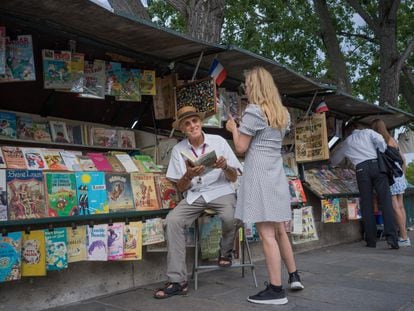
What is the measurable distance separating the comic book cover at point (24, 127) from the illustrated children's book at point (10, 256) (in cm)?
117

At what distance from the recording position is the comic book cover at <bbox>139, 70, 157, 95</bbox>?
451cm

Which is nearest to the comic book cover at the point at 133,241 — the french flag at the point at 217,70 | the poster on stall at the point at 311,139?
the french flag at the point at 217,70

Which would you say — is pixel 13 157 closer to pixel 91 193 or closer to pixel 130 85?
pixel 91 193

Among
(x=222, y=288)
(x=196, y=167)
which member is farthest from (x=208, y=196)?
(x=222, y=288)

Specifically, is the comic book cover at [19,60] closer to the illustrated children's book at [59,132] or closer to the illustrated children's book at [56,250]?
the illustrated children's book at [59,132]

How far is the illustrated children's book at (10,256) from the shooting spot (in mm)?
2971

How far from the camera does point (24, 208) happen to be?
3.22 m

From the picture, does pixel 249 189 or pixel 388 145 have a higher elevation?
pixel 388 145

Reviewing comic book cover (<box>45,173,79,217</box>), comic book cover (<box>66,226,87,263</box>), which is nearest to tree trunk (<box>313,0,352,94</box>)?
comic book cover (<box>45,173,79,217</box>)

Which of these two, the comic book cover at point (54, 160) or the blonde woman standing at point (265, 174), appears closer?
the blonde woman standing at point (265, 174)

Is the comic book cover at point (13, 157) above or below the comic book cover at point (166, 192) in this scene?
above

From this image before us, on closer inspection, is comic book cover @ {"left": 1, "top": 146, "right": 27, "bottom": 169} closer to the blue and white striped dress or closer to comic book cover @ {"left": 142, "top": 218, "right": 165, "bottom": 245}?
comic book cover @ {"left": 142, "top": 218, "right": 165, "bottom": 245}

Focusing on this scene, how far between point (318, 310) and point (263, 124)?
143 centimetres

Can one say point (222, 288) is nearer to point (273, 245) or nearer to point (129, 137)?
point (273, 245)
